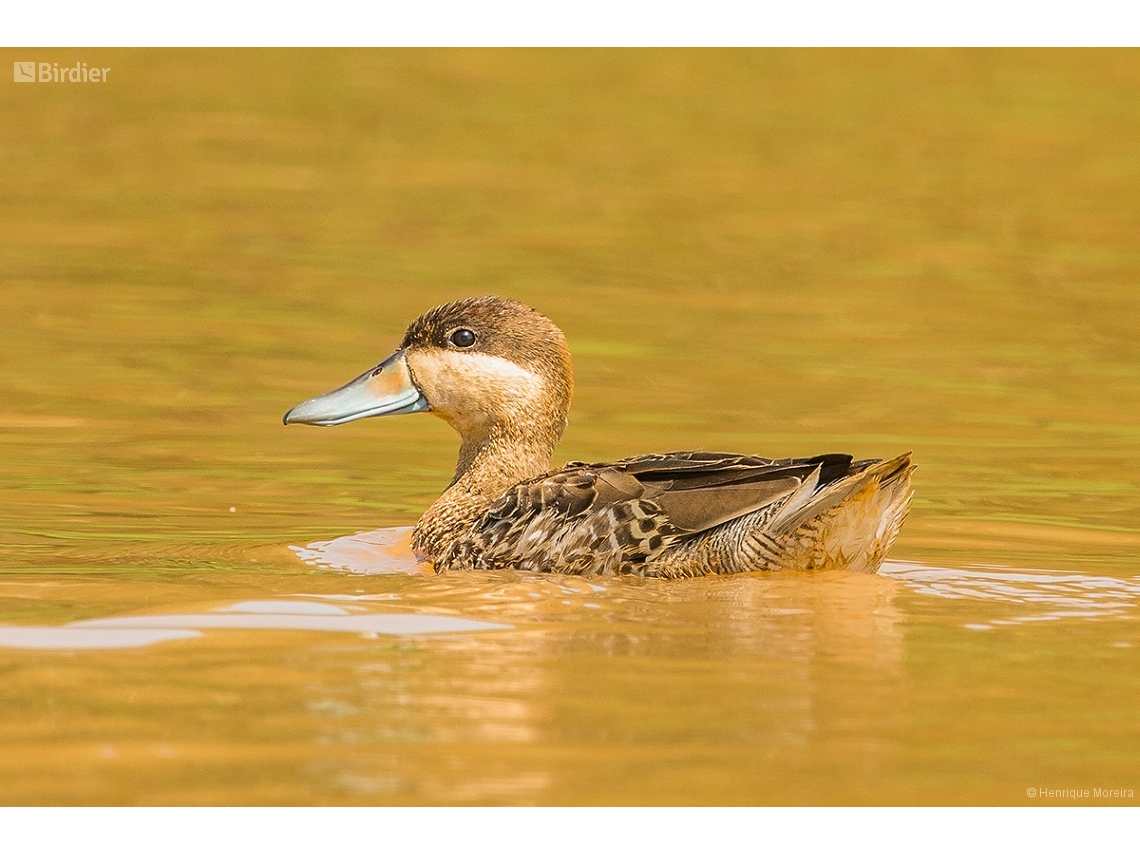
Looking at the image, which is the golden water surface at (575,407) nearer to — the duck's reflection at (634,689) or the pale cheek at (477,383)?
the duck's reflection at (634,689)

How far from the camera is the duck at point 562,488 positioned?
821 centimetres

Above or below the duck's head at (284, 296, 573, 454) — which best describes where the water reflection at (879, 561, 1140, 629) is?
below

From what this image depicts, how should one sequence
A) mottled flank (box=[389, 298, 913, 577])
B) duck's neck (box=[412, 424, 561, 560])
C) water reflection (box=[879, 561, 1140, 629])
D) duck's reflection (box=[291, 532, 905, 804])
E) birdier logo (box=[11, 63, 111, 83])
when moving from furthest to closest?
birdier logo (box=[11, 63, 111, 83]) → duck's neck (box=[412, 424, 561, 560]) → mottled flank (box=[389, 298, 913, 577]) → water reflection (box=[879, 561, 1140, 629]) → duck's reflection (box=[291, 532, 905, 804])

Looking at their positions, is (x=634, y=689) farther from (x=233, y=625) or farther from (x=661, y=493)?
(x=661, y=493)

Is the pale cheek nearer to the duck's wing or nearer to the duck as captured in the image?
the duck

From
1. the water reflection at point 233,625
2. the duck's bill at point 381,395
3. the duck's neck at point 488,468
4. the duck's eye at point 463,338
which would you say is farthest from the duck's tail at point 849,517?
the duck's bill at point 381,395

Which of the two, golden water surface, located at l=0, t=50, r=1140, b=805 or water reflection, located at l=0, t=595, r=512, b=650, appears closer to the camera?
golden water surface, located at l=0, t=50, r=1140, b=805

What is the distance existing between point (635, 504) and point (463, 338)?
1471mm

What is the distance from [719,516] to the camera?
822 cm

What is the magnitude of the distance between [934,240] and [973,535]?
21.2ft

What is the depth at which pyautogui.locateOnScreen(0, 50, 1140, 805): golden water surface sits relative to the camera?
251 inches

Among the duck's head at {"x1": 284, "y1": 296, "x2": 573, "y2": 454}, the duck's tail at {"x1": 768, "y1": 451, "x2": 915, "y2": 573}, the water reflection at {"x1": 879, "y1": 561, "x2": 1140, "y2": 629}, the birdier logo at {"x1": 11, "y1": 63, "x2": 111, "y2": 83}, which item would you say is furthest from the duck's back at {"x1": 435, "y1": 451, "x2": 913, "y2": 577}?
the birdier logo at {"x1": 11, "y1": 63, "x2": 111, "y2": 83}

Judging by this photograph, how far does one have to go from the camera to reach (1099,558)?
8.98 metres

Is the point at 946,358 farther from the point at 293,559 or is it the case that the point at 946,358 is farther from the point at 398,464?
the point at 293,559
